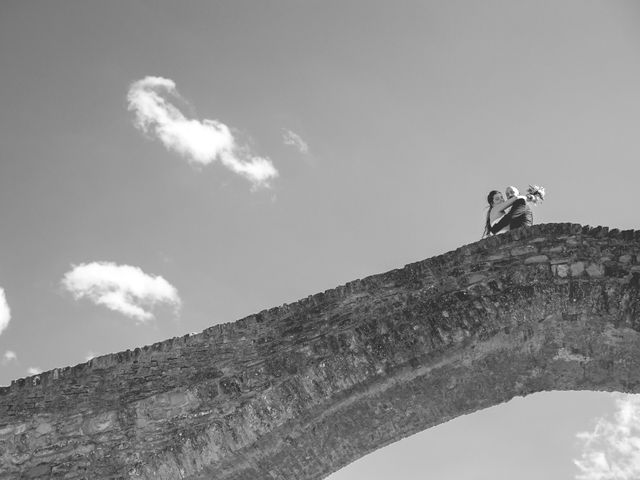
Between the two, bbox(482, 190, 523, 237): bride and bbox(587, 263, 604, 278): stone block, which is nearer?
bbox(587, 263, 604, 278): stone block

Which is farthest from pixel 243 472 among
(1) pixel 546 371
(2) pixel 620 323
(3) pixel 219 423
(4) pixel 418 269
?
(2) pixel 620 323

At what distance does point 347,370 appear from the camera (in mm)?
5051

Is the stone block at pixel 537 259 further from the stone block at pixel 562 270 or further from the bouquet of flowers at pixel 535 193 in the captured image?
the bouquet of flowers at pixel 535 193

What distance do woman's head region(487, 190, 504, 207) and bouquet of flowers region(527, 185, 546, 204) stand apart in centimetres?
30

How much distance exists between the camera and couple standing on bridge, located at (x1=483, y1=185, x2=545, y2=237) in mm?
6922

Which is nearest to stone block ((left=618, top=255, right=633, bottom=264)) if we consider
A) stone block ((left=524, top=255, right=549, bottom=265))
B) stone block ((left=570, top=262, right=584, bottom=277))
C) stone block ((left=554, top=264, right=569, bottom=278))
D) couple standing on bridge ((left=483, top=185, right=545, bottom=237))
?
stone block ((left=570, top=262, right=584, bottom=277))

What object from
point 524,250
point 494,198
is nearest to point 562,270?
point 524,250

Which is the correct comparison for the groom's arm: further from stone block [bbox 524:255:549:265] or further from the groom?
stone block [bbox 524:255:549:265]

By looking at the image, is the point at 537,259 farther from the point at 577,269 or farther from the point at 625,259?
the point at 625,259

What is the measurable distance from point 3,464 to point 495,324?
3860 mm

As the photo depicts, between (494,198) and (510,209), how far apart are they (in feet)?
1.36

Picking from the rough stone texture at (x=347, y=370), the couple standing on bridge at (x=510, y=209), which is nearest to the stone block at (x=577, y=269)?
the rough stone texture at (x=347, y=370)

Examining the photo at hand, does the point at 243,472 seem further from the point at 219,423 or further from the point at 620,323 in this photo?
the point at 620,323

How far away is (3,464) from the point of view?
17.2ft
